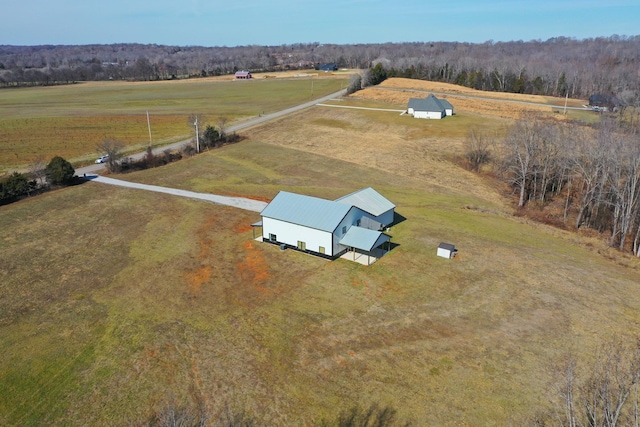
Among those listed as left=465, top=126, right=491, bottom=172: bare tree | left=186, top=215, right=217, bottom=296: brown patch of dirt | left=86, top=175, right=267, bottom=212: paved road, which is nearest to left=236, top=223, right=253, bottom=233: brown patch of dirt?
left=186, top=215, right=217, bottom=296: brown patch of dirt

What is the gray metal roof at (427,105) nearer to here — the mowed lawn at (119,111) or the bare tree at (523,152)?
the mowed lawn at (119,111)

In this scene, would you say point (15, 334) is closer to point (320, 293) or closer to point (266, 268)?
point (266, 268)


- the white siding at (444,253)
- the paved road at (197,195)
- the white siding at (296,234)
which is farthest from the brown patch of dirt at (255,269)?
the white siding at (444,253)

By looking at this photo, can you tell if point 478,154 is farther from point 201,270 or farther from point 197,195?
point 201,270

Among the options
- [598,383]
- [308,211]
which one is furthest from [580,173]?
[598,383]

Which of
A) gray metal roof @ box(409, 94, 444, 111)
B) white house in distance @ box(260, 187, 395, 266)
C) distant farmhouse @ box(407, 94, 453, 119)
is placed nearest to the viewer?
white house in distance @ box(260, 187, 395, 266)

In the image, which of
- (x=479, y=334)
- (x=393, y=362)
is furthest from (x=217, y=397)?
(x=479, y=334)

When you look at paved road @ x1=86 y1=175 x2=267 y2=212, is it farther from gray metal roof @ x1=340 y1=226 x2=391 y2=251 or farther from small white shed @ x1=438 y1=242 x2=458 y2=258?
small white shed @ x1=438 y1=242 x2=458 y2=258
